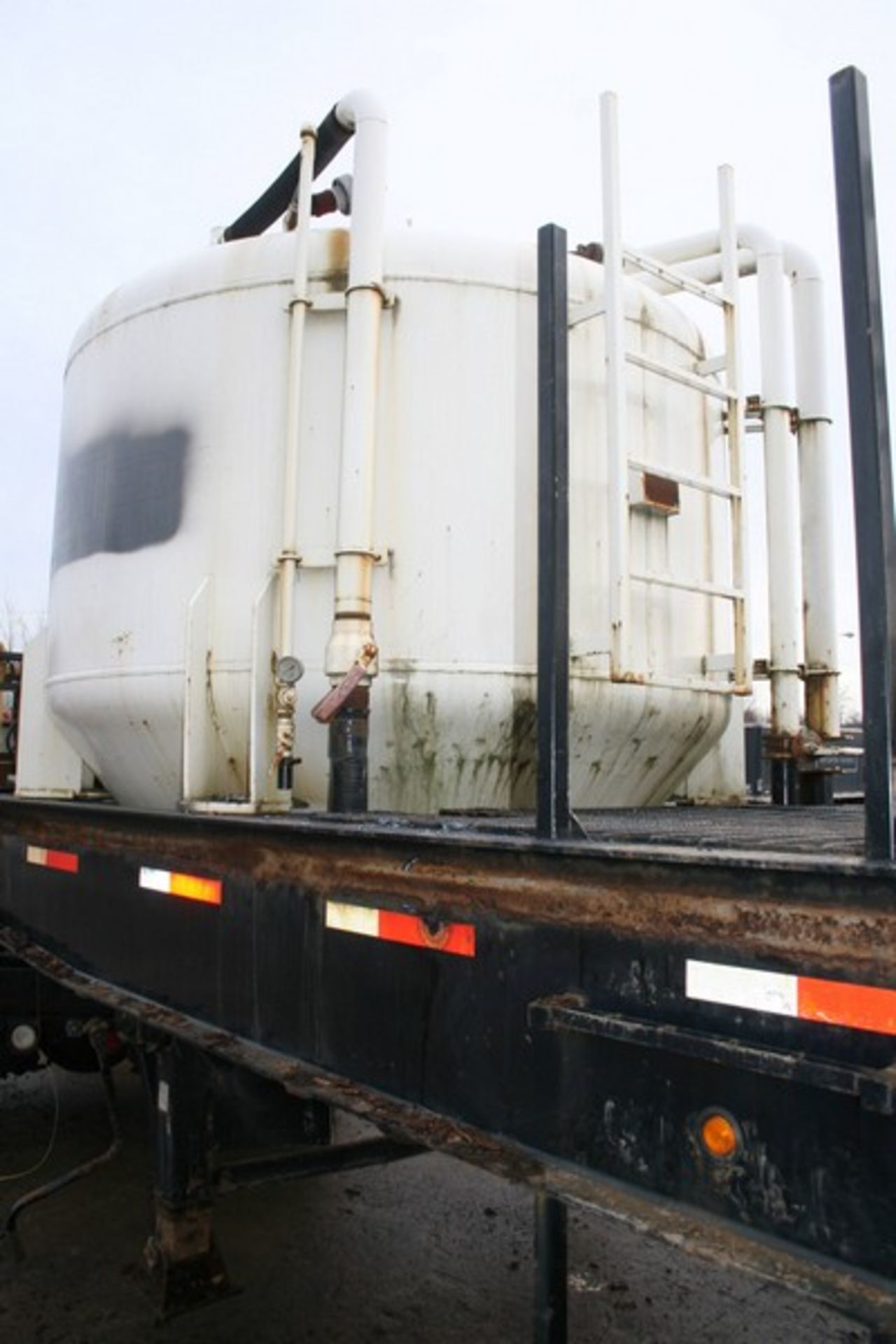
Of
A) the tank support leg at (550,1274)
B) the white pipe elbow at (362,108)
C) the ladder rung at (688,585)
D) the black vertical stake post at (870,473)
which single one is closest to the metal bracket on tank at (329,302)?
the white pipe elbow at (362,108)

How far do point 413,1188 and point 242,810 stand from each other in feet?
6.63

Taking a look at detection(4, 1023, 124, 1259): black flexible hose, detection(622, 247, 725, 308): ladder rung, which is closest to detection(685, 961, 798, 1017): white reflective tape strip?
detection(622, 247, 725, 308): ladder rung

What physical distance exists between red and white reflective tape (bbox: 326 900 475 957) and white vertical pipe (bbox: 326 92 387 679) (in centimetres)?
98

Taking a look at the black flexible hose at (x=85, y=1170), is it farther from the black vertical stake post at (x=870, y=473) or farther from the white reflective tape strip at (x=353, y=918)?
the black vertical stake post at (x=870, y=473)

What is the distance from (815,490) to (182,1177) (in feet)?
10.5

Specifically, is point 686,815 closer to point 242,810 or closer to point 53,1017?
point 242,810

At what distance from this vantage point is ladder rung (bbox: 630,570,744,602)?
3064 millimetres

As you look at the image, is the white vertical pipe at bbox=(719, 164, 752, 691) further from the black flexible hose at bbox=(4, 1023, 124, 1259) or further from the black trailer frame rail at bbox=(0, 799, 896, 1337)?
the black flexible hose at bbox=(4, 1023, 124, 1259)

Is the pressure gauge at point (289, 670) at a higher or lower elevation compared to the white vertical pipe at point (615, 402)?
lower

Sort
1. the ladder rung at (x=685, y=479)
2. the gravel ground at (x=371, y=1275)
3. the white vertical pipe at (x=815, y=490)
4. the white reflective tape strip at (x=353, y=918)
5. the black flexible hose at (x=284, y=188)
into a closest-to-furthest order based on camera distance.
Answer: the white reflective tape strip at (x=353, y=918) → the ladder rung at (x=685, y=479) → the gravel ground at (x=371, y=1275) → the black flexible hose at (x=284, y=188) → the white vertical pipe at (x=815, y=490)

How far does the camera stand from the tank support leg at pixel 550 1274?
2.41 meters

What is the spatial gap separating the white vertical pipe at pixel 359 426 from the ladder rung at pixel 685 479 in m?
0.80

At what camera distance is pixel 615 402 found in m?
2.98

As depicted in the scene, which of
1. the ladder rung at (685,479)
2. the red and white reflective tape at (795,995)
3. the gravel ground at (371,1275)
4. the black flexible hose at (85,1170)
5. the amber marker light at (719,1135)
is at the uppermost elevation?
the ladder rung at (685,479)
